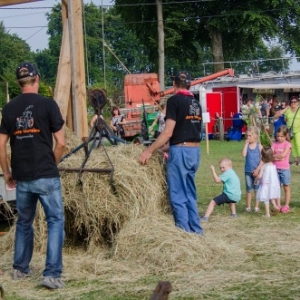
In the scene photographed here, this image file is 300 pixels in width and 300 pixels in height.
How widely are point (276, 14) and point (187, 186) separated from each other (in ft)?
128

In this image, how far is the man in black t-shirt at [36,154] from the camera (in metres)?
6.27

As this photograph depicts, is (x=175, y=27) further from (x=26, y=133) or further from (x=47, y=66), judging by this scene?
(x=47, y=66)

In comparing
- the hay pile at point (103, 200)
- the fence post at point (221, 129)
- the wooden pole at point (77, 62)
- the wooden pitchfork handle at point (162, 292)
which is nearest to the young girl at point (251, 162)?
the wooden pole at point (77, 62)

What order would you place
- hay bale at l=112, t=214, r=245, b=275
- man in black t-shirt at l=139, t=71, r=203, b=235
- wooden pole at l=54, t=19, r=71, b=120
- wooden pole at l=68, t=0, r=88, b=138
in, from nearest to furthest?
hay bale at l=112, t=214, r=245, b=275
man in black t-shirt at l=139, t=71, r=203, b=235
wooden pole at l=68, t=0, r=88, b=138
wooden pole at l=54, t=19, r=71, b=120

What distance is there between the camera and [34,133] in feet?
20.6

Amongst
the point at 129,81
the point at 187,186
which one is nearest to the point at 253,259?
the point at 187,186

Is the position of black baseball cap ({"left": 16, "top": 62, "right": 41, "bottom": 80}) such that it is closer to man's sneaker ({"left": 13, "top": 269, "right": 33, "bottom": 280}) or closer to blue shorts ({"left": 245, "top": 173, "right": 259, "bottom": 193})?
man's sneaker ({"left": 13, "top": 269, "right": 33, "bottom": 280})

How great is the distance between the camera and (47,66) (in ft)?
293

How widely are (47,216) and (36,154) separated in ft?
1.80

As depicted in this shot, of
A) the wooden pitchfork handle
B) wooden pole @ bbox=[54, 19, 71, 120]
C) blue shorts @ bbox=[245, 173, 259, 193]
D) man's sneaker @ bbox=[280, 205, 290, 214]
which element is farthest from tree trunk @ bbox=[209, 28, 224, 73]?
the wooden pitchfork handle

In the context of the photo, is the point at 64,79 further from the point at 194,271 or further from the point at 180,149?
the point at 194,271

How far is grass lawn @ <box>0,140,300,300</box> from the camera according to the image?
19.7 feet

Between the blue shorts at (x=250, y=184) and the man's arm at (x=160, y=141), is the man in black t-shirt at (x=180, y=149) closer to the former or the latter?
the man's arm at (x=160, y=141)

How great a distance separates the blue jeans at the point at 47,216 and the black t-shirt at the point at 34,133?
84mm
